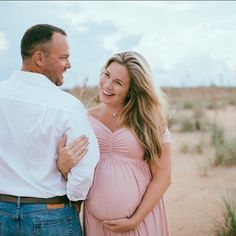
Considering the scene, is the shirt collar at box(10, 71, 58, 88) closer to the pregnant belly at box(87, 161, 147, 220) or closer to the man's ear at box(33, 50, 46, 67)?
the man's ear at box(33, 50, 46, 67)

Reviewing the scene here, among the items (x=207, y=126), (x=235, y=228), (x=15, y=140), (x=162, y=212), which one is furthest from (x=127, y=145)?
(x=207, y=126)

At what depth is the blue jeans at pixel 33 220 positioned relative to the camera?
10.8ft

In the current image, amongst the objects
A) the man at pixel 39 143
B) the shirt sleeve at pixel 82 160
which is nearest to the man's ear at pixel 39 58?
the man at pixel 39 143

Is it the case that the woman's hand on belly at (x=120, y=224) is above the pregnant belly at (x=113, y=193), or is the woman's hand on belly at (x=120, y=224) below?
below

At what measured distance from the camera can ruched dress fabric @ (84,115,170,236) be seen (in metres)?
3.86

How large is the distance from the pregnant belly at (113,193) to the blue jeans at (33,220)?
0.46 metres

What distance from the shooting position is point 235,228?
18.3 ft

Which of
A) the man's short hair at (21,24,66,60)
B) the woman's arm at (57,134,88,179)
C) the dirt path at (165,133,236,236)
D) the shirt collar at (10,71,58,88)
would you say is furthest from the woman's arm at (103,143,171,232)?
the dirt path at (165,133,236,236)

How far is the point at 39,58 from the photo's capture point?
133 inches

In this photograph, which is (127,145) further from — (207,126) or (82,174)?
(207,126)

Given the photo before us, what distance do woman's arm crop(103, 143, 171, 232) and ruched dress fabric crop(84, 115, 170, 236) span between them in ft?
0.12

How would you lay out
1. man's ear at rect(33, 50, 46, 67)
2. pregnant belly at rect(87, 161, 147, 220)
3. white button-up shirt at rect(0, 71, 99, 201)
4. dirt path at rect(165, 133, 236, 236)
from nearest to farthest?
white button-up shirt at rect(0, 71, 99, 201)
man's ear at rect(33, 50, 46, 67)
pregnant belly at rect(87, 161, 147, 220)
dirt path at rect(165, 133, 236, 236)

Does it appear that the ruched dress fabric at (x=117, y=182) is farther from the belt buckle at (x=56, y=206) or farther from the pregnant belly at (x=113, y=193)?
the belt buckle at (x=56, y=206)

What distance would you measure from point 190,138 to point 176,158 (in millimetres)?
3226
